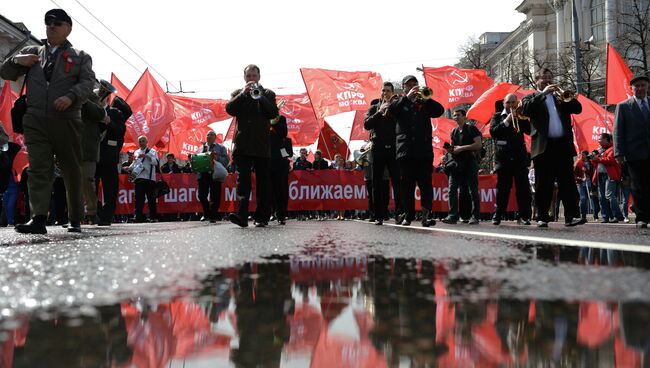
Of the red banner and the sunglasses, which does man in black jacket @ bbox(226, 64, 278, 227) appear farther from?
the red banner

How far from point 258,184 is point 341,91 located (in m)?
14.3

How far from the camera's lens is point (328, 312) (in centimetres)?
142

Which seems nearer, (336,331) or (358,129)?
(336,331)

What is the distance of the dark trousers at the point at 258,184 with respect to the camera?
299 inches

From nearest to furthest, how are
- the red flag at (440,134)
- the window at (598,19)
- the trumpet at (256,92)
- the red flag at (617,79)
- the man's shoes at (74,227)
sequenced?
the man's shoes at (74,227), the trumpet at (256,92), the red flag at (617,79), the red flag at (440,134), the window at (598,19)

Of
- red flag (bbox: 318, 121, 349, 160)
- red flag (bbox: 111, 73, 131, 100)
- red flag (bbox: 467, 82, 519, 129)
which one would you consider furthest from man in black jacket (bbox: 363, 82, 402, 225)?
red flag (bbox: 111, 73, 131, 100)

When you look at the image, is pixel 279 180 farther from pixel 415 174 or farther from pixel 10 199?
pixel 10 199

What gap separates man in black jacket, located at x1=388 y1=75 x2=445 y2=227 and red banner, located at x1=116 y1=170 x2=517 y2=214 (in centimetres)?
906

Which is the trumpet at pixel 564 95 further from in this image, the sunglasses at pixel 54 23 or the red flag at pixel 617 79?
the red flag at pixel 617 79

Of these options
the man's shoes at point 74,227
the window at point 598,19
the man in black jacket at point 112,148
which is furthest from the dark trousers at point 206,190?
the window at point 598,19

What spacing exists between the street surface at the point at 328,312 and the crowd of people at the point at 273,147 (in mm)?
3479

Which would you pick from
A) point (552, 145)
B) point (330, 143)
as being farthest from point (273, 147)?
point (330, 143)

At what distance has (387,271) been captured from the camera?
7.44 ft

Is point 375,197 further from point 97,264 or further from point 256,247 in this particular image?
point 97,264
